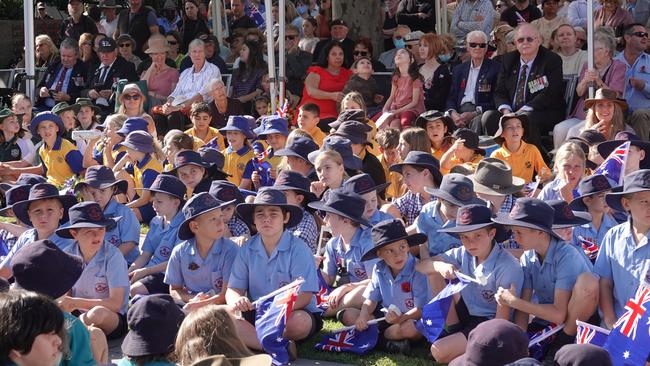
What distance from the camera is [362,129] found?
9641mm

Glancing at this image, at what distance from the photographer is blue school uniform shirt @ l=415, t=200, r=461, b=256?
7316mm

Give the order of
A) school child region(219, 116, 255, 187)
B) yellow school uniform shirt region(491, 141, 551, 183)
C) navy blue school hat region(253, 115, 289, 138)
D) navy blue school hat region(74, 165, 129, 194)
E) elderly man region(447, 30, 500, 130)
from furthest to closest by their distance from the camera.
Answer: elderly man region(447, 30, 500, 130)
school child region(219, 116, 255, 187)
navy blue school hat region(253, 115, 289, 138)
yellow school uniform shirt region(491, 141, 551, 183)
navy blue school hat region(74, 165, 129, 194)

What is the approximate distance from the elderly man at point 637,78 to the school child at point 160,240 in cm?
423

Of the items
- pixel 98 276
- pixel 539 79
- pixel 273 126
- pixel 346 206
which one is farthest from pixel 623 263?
pixel 539 79

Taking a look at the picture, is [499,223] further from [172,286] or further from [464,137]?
[464,137]

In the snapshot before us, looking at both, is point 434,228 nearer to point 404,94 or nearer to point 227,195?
point 227,195

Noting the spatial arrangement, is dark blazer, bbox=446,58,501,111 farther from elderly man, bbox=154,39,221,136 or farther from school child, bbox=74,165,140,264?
school child, bbox=74,165,140,264

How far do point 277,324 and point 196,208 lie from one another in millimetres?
1128

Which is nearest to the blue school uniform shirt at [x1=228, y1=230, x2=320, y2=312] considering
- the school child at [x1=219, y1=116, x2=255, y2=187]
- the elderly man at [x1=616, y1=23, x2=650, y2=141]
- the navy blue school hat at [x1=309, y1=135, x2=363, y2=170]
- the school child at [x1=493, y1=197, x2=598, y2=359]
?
the school child at [x1=493, y1=197, x2=598, y2=359]

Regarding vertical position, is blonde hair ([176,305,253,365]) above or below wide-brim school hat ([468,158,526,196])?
above

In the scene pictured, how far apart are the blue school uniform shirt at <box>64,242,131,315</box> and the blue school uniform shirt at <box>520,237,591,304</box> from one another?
2474mm

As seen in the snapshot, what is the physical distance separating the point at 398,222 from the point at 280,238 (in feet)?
2.68

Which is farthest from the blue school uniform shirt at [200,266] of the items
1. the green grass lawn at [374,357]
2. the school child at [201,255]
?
the green grass lawn at [374,357]

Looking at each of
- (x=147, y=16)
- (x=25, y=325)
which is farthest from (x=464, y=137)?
(x=147, y=16)
